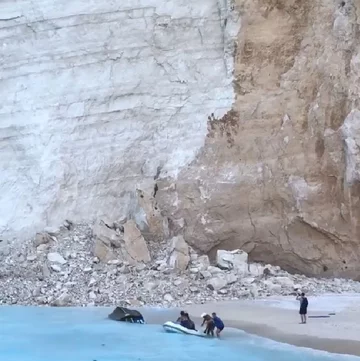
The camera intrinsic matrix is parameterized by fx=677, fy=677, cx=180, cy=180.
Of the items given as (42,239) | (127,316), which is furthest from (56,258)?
(127,316)

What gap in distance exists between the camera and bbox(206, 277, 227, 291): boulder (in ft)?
56.0

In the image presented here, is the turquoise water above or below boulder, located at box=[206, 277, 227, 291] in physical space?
below

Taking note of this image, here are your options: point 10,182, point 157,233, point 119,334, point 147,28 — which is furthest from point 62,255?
point 147,28

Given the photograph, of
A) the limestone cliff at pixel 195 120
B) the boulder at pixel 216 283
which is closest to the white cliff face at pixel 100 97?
the limestone cliff at pixel 195 120

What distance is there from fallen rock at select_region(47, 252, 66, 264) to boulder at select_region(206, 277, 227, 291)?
13.9ft

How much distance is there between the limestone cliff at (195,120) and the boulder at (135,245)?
138 centimetres

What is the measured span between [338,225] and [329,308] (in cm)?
474

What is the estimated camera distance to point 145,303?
1648cm

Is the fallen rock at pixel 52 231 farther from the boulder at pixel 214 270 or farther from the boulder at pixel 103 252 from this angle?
the boulder at pixel 214 270

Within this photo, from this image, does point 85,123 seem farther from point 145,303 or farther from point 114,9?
point 145,303

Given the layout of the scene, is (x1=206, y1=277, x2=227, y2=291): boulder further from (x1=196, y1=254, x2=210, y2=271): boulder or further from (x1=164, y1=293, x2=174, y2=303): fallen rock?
(x1=164, y1=293, x2=174, y2=303): fallen rock

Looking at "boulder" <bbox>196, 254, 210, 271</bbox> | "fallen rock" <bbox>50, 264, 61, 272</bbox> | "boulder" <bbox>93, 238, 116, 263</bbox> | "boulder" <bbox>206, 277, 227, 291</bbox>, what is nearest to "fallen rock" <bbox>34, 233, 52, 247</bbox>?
"fallen rock" <bbox>50, 264, 61, 272</bbox>

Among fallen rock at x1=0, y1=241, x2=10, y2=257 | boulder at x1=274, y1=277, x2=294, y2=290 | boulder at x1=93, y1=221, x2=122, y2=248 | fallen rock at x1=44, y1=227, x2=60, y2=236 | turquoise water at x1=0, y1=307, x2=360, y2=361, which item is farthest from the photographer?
fallen rock at x1=44, y1=227, x2=60, y2=236

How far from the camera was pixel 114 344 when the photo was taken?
11367 millimetres
